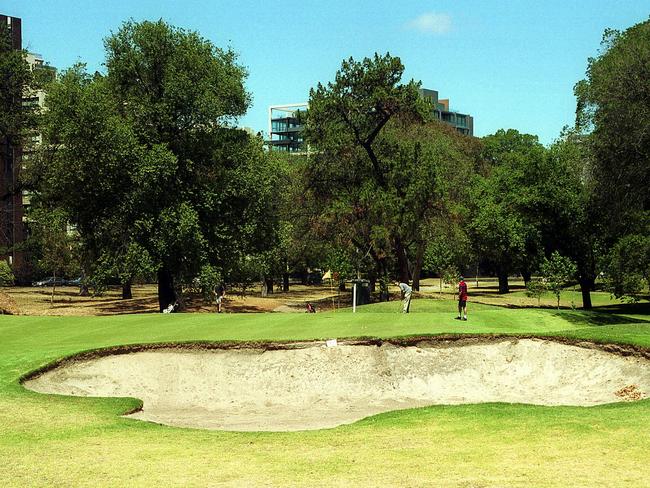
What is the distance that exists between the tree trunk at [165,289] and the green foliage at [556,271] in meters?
27.5

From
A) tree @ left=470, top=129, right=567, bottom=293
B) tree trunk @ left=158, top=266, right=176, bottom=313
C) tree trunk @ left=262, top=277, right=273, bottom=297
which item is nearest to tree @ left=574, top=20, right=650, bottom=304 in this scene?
tree @ left=470, top=129, right=567, bottom=293

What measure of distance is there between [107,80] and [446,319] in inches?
1290

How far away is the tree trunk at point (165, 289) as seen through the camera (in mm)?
52156

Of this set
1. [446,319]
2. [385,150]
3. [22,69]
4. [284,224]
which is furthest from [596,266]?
[22,69]

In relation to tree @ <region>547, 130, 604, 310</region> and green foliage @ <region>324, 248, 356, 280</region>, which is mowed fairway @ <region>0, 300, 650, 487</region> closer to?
green foliage @ <region>324, 248, 356, 280</region>

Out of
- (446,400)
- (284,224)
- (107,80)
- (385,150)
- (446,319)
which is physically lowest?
(446,400)

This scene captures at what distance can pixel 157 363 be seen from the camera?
24531 mm

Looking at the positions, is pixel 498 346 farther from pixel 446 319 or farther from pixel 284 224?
pixel 284 224

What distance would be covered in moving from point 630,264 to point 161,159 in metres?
32.2

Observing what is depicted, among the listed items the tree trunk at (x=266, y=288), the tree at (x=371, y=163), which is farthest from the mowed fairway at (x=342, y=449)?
the tree trunk at (x=266, y=288)

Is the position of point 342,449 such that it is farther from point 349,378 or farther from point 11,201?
point 11,201

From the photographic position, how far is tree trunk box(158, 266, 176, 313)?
52.2 metres

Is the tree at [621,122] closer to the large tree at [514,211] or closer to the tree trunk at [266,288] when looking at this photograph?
the large tree at [514,211]

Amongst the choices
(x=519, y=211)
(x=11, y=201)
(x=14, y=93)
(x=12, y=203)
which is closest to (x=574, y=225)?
(x=519, y=211)
